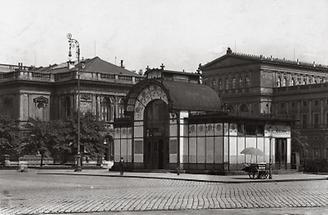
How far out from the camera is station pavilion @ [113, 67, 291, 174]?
53219 millimetres

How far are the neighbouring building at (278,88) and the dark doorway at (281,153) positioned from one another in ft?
178

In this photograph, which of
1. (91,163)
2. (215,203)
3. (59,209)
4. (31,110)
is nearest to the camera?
(59,209)

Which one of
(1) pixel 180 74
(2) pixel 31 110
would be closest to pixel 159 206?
(1) pixel 180 74

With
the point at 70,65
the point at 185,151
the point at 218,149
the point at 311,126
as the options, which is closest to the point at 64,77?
the point at 70,65

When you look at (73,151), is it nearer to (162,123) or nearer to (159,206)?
(162,123)

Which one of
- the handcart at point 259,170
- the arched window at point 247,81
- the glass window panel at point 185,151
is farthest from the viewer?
the arched window at point 247,81

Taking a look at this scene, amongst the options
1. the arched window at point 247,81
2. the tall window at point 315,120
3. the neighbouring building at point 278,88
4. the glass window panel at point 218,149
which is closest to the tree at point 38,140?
the glass window panel at point 218,149

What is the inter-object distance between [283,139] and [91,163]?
111 feet

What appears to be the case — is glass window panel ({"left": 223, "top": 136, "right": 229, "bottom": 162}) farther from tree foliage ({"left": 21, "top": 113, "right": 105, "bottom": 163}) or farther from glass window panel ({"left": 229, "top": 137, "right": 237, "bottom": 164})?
tree foliage ({"left": 21, "top": 113, "right": 105, "bottom": 163})

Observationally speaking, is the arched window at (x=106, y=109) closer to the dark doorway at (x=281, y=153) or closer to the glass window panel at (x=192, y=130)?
the glass window panel at (x=192, y=130)

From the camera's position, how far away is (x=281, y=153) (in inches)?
2227

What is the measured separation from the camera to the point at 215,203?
2217 cm

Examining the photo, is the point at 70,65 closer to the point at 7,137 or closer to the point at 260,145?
the point at 7,137

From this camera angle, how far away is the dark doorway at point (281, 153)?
56.2 meters
